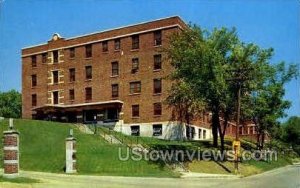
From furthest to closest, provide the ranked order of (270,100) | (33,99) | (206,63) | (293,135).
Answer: (293,135), (33,99), (270,100), (206,63)

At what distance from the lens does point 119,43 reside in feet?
185

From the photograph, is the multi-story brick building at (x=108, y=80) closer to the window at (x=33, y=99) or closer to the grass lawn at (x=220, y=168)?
the window at (x=33, y=99)

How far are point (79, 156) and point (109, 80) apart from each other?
25.4 metres

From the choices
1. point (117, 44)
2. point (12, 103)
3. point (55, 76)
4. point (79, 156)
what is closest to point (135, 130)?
point (117, 44)

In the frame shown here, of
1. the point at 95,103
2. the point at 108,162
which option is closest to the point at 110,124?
the point at 95,103

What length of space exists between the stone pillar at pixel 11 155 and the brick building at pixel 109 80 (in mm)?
30850

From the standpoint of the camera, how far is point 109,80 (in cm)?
5709

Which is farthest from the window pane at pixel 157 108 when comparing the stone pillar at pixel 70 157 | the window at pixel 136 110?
the stone pillar at pixel 70 157

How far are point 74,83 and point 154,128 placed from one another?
1222 centimetres

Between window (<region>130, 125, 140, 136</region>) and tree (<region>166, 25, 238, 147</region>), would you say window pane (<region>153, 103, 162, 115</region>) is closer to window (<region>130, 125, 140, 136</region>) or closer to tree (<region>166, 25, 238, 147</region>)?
window (<region>130, 125, 140, 136</region>)

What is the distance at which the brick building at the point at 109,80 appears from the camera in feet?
176

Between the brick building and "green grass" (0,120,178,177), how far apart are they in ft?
51.5

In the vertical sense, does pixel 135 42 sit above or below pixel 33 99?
above

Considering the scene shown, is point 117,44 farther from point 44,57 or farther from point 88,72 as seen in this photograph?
point 44,57
